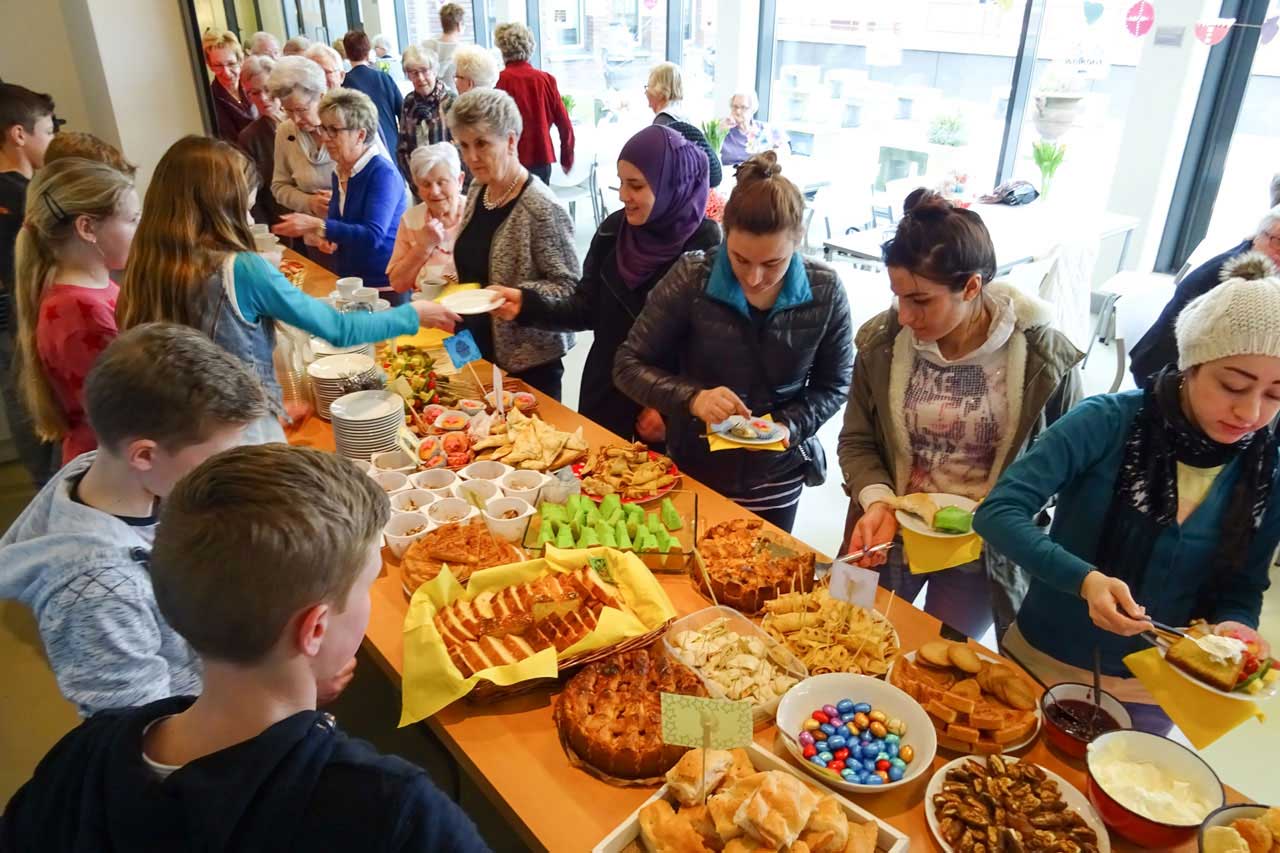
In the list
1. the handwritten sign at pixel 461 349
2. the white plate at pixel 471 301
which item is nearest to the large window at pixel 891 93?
the white plate at pixel 471 301

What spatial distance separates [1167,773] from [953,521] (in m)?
0.54

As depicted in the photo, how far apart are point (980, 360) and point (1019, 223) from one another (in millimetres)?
3790

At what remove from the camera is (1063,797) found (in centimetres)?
126

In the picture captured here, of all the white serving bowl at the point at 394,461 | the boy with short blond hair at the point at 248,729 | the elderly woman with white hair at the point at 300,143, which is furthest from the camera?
the elderly woman with white hair at the point at 300,143

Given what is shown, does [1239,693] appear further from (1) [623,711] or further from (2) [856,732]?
(1) [623,711]

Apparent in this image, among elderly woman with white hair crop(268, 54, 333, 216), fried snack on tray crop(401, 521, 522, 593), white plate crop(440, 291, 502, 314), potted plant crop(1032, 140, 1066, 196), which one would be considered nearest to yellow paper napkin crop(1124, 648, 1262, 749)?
fried snack on tray crop(401, 521, 522, 593)

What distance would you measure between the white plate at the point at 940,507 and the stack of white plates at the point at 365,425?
4.38 feet

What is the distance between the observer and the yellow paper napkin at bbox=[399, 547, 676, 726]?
145cm

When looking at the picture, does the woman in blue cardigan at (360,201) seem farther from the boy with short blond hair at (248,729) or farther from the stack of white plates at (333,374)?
the boy with short blond hair at (248,729)

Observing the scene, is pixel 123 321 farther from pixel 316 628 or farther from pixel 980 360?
pixel 980 360

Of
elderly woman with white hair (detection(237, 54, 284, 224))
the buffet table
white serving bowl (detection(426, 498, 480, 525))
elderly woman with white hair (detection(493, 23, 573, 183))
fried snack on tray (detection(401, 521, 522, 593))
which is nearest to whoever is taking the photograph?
the buffet table

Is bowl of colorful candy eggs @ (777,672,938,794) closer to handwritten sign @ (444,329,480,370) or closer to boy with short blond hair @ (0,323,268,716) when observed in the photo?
boy with short blond hair @ (0,323,268,716)

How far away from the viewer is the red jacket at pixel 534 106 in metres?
6.39

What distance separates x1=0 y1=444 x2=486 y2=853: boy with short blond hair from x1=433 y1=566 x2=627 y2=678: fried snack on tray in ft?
1.77
